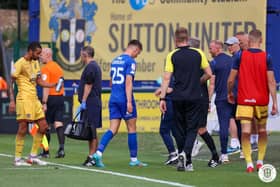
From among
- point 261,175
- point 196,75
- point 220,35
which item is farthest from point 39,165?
point 220,35

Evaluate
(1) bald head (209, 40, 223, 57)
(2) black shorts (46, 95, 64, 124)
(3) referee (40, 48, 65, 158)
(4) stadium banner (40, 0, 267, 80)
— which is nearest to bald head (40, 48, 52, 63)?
(3) referee (40, 48, 65, 158)

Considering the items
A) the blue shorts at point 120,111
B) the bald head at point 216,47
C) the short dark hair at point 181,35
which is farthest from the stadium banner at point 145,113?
the short dark hair at point 181,35

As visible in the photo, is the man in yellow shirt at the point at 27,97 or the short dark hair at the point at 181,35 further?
the man in yellow shirt at the point at 27,97

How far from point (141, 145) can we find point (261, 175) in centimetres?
792

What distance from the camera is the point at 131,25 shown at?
2722 cm

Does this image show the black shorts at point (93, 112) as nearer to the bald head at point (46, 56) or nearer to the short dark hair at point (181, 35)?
the short dark hair at point (181, 35)

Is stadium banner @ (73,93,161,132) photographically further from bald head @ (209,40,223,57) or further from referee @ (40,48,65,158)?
bald head @ (209,40,223,57)

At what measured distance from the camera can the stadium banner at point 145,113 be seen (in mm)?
23531

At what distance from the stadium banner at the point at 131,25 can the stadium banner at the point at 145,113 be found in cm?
290

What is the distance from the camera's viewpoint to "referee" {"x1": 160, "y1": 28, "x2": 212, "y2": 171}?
1320 centimetres

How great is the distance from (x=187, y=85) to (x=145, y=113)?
10648 mm

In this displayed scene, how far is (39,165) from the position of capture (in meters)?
14.0

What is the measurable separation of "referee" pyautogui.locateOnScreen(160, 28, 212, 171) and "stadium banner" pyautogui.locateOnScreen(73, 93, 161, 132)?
9993mm

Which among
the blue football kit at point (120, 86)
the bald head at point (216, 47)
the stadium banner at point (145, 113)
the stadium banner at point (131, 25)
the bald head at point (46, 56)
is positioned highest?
the stadium banner at point (131, 25)
